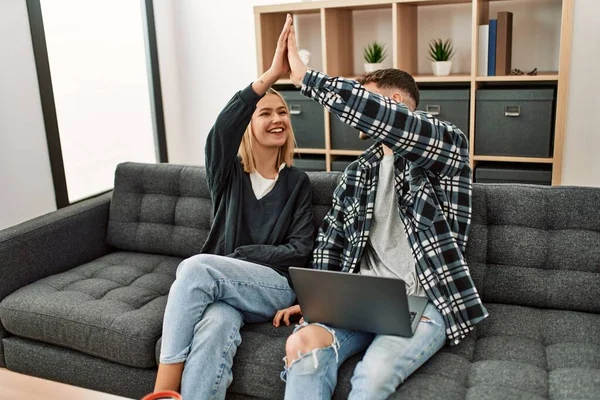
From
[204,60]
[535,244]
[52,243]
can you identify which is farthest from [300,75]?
[204,60]

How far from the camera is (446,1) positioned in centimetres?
318

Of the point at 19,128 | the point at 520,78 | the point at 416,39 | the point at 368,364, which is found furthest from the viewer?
the point at 416,39

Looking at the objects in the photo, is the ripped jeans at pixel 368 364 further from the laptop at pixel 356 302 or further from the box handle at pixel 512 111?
the box handle at pixel 512 111

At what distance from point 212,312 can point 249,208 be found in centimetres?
41

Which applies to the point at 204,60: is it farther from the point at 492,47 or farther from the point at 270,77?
the point at 270,77

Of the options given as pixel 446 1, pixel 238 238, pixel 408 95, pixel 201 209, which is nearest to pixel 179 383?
pixel 238 238

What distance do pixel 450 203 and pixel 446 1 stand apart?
175 centimetres

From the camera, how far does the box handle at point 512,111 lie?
2.95m

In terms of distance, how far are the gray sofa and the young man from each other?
0.07 metres

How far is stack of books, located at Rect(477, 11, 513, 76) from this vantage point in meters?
2.97

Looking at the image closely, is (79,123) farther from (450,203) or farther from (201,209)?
(450,203)

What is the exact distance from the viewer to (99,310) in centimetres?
201

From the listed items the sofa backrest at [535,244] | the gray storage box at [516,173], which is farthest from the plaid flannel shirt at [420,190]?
the gray storage box at [516,173]

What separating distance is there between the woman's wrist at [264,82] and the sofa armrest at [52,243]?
99cm
